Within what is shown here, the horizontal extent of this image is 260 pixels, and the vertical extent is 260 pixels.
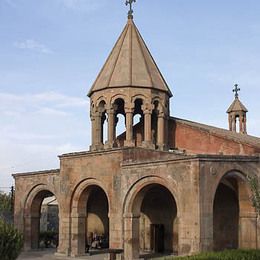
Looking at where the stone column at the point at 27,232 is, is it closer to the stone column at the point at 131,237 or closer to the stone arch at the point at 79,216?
the stone arch at the point at 79,216

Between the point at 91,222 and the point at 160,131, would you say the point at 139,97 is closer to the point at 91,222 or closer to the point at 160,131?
the point at 160,131

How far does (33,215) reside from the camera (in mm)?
23266

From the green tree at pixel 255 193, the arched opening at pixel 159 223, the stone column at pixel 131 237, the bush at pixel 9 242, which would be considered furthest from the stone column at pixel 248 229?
the bush at pixel 9 242

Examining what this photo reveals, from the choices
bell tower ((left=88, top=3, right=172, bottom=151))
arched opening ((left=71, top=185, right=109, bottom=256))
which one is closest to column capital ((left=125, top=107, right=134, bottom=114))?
bell tower ((left=88, top=3, right=172, bottom=151))

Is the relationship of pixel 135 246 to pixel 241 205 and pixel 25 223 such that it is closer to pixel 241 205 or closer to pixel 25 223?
pixel 241 205

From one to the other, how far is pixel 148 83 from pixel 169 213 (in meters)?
5.50

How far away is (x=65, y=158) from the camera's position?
21172 mm

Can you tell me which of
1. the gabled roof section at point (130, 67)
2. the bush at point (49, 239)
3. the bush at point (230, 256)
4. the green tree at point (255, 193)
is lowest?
the bush at point (49, 239)

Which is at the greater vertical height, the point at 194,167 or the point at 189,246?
the point at 194,167

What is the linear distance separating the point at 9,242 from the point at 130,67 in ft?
35.5

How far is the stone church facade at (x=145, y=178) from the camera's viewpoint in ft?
53.9

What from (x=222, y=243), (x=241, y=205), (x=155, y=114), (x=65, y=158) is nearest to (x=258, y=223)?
(x=241, y=205)

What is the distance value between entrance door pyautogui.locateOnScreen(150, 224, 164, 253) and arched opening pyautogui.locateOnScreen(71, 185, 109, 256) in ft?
8.95

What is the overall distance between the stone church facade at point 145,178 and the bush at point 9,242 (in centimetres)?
602
